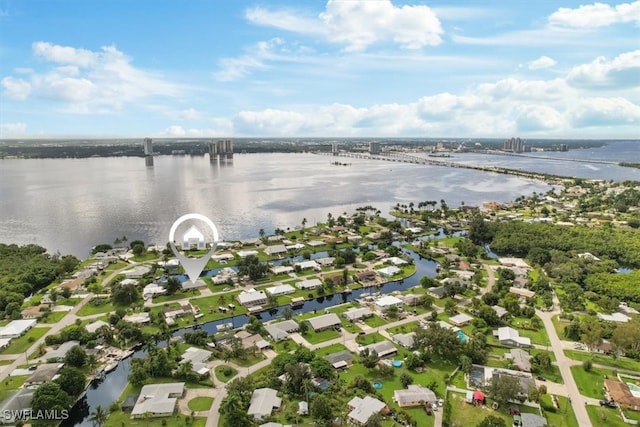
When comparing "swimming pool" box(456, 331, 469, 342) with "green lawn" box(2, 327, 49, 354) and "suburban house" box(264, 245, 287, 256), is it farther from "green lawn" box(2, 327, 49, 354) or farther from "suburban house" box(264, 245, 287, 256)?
"green lawn" box(2, 327, 49, 354)

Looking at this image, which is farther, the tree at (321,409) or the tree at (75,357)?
the tree at (75,357)

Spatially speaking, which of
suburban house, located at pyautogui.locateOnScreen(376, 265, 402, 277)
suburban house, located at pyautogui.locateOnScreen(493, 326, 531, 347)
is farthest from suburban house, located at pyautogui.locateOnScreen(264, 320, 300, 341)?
suburban house, located at pyautogui.locateOnScreen(493, 326, 531, 347)

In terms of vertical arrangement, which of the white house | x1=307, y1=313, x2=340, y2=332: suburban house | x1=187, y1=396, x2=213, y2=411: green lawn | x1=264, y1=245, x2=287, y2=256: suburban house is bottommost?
x1=187, y1=396, x2=213, y2=411: green lawn

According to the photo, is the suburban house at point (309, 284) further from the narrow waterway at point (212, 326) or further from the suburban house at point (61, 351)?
the suburban house at point (61, 351)

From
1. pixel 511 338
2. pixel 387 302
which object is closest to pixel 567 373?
pixel 511 338

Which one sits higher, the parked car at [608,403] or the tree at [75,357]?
the tree at [75,357]

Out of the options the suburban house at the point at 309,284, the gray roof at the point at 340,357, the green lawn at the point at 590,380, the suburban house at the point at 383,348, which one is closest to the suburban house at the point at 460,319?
the suburban house at the point at 383,348

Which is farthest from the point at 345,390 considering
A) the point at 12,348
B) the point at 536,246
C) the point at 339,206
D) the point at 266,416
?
the point at 339,206

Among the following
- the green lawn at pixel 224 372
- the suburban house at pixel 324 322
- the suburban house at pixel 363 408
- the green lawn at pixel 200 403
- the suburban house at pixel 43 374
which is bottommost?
the green lawn at pixel 200 403
